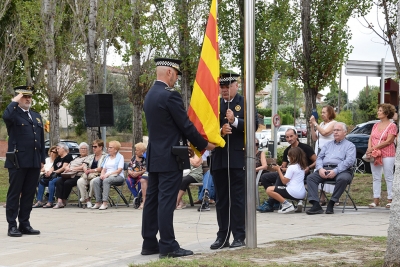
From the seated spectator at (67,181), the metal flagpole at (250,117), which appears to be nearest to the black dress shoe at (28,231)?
the metal flagpole at (250,117)

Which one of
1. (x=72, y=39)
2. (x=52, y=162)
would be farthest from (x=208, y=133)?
(x=72, y=39)

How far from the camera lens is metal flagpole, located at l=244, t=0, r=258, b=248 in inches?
335

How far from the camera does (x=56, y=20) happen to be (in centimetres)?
2967

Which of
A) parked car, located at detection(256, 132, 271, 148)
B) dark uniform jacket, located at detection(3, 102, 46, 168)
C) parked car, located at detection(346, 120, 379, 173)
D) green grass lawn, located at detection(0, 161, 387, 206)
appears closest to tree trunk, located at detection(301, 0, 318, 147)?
green grass lawn, located at detection(0, 161, 387, 206)

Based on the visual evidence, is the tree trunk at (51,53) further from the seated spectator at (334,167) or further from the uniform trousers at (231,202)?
the uniform trousers at (231,202)

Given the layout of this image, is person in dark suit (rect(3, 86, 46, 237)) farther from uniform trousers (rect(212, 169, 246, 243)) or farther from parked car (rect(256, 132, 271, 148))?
parked car (rect(256, 132, 271, 148))

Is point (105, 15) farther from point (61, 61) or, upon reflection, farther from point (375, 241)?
point (375, 241)

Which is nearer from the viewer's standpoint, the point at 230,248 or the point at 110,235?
the point at 230,248

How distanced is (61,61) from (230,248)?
22.9m

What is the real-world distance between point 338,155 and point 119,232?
4.39 m

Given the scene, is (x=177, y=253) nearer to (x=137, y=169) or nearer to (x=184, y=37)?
(x=137, y=169)

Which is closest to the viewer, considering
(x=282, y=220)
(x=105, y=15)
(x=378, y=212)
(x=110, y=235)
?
(x=110, y=235)

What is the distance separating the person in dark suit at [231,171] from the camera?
28.9 feet

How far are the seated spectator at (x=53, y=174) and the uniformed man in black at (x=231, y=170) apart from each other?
330 inches
